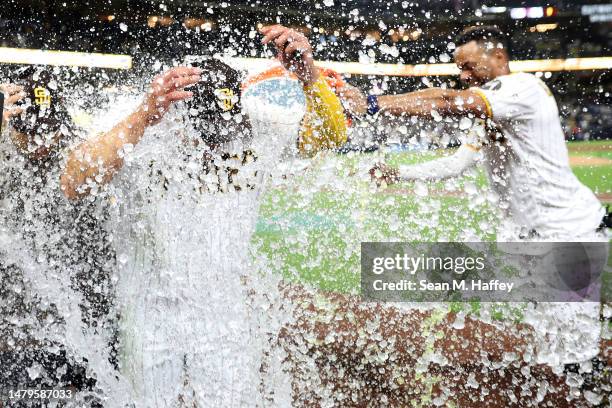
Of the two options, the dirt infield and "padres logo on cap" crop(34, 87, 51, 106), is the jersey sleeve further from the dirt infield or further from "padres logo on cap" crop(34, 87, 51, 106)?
the dirt infield

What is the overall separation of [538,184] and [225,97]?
149 cm

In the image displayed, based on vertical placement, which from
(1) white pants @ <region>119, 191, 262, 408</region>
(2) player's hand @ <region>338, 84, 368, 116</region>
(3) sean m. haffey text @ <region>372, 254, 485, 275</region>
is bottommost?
(3) sean m. haffey text @ <region>372, 254, 485, 275</region>

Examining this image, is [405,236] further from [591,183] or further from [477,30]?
[591,183]

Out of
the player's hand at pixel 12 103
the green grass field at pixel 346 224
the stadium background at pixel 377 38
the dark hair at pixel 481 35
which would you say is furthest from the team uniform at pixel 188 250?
the stadium background at pixel 377 38

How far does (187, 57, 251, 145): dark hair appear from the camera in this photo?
1.86m

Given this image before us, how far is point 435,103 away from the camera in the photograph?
2.54 metres

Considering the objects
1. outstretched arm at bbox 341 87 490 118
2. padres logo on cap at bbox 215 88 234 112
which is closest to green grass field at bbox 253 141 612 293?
outstretched arm at bbox 341 87 490 118

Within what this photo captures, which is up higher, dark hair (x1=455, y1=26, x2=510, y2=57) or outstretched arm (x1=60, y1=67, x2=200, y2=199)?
dark hair (x1=455, y1=26, x2=510, y2=57)

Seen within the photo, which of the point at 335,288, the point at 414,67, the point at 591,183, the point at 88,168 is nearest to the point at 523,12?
the point at 414,67

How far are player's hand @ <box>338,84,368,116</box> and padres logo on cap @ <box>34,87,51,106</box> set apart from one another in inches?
41.5

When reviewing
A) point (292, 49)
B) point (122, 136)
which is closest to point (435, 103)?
point (292, 49)

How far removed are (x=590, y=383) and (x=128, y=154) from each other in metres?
2.01

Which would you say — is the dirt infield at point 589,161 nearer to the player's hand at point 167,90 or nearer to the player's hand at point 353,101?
the player's hand at point 353,101

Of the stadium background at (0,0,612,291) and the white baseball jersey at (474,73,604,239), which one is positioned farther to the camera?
the stadium background at (0,0,612,291)
